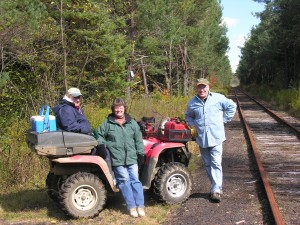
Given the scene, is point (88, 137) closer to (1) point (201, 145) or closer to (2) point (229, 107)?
(1) point (201, 145)

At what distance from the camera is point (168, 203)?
6395mm

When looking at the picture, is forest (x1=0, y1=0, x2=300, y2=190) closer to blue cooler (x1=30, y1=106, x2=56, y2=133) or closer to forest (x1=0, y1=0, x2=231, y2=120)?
forest (x1=0, y1=0, x2=231, y2=120)

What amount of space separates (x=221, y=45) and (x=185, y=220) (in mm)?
43079

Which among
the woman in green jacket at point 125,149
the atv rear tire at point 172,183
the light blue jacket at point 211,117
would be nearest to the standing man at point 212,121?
the light blue jacket at point 211,117

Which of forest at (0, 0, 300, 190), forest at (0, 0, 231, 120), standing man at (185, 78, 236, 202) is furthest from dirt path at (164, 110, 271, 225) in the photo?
forest at (0, 0, 231, 120)

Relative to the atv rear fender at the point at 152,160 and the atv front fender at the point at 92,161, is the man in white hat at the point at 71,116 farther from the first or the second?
the atv rear fender at the point at 152,160

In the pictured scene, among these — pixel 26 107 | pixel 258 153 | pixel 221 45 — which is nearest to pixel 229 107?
pixel 258 153

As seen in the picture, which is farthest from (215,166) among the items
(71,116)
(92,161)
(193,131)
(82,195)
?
(71,116)

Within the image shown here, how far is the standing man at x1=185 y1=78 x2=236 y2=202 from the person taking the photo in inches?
258

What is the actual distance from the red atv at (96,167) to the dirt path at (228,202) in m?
0.38

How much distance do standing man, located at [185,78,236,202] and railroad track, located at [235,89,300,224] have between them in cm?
89

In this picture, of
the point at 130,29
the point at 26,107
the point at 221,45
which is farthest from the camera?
the point at 221,45

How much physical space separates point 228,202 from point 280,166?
3086 millimetres

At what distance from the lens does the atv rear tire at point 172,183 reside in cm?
629
